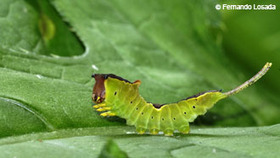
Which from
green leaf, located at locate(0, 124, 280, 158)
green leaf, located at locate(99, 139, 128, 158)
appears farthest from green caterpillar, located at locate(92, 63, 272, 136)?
green leaf, located at locate(99, 139, 128, 158)

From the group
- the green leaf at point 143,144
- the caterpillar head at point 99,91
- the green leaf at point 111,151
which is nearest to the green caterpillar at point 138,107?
the caterpillar head at point 99,91

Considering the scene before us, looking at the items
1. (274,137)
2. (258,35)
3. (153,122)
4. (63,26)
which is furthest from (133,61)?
(274,137)

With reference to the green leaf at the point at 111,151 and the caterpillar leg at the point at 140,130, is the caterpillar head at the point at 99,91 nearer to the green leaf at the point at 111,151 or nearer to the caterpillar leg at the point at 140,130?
the caterpillar leg at the point at 140,130

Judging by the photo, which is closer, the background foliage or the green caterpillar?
the green caterpillar

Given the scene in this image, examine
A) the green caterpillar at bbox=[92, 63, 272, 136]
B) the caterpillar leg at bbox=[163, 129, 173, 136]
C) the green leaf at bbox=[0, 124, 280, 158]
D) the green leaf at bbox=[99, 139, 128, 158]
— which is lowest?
the green leaf at bbox=[99, 139, 128, 158]

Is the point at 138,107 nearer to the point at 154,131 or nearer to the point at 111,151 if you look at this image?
the point at 154,131

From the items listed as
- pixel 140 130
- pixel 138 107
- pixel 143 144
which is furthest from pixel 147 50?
pixel 143 144

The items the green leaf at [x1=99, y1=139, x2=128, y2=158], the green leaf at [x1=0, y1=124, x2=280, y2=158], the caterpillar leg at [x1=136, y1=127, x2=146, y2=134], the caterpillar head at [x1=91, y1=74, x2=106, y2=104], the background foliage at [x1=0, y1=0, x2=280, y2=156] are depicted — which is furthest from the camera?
the background foliage at [x1=0, y1=0, x2=280, y2=156]

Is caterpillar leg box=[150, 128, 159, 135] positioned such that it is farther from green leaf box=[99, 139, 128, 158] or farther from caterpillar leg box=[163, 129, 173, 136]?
green leaf box=[99, 139, 128, 158]
